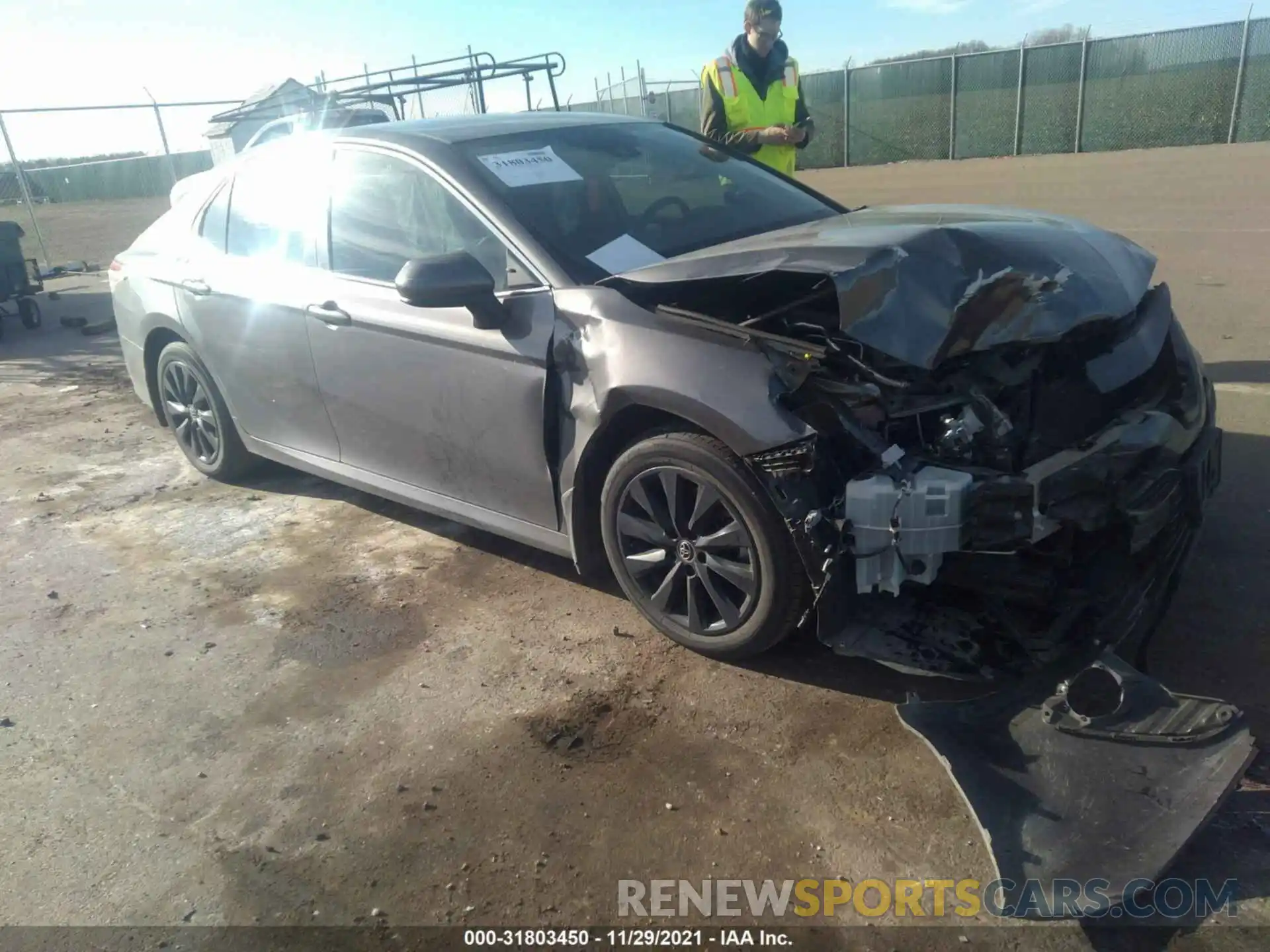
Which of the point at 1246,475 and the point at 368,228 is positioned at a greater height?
the point at 368,228

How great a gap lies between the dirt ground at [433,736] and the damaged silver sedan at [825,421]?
223mm

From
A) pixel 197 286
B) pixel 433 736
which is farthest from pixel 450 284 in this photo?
pixel 197 286

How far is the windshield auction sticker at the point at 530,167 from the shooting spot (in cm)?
361

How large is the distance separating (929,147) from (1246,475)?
18.9 meters

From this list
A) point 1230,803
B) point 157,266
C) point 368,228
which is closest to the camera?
point 1230,803

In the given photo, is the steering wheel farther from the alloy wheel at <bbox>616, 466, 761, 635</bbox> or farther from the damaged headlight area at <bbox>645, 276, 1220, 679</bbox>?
the alloy wheel at <bbox>616, 466, 761, 635</bbox>

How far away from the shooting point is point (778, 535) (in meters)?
2.85

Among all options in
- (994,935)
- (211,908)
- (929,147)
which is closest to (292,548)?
(211,908)

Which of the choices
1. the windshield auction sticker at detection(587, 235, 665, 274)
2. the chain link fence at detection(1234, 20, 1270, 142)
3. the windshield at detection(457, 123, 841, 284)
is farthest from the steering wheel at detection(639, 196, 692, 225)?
the chain link fence at detection(1234, 20, 1270, 142)

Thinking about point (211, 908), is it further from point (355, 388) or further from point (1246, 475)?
point (1246, 475)


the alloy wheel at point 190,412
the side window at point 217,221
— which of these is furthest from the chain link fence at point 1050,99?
the alloy wheel at point 190,412

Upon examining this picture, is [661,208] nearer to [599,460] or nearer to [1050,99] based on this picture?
[599,460]

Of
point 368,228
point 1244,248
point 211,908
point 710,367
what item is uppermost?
point 368,228

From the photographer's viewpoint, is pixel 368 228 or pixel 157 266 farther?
pixel 157 266
